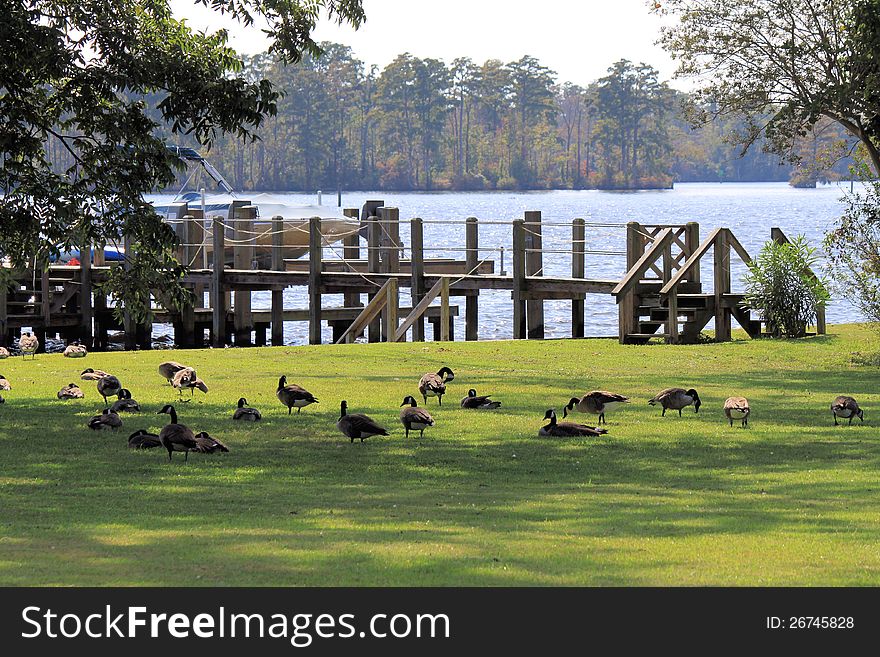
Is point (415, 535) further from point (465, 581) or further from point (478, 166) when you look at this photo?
point (478, 166)

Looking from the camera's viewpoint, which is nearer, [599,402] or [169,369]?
[599,402]

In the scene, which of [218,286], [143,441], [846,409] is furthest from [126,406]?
[218,286]

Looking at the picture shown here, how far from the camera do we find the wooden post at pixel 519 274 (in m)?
31.0

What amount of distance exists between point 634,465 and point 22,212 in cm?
820

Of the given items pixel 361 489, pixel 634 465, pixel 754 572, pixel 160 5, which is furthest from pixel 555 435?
pixel 160 5

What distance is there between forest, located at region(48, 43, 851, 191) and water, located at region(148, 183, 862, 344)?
277 centimetres

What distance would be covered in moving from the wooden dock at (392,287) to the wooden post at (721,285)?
3 centimetres

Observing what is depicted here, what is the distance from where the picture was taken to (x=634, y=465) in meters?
12.6

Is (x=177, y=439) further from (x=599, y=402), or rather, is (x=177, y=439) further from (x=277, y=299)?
(x=277, y=299)

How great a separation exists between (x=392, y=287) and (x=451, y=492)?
18.4m

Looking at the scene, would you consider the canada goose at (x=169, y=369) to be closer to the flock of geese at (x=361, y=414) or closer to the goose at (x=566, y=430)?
the flock of geese at (x=361, y=414)

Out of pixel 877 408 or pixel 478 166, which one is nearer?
pixel 877 408

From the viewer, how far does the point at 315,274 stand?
115 ft

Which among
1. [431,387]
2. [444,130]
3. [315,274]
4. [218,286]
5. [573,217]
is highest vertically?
[444,130]
